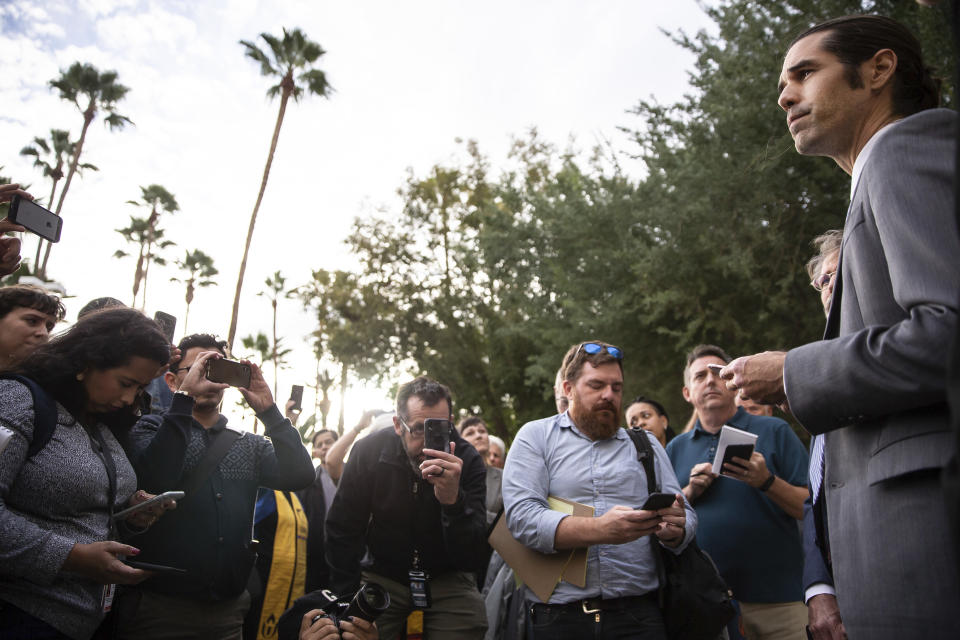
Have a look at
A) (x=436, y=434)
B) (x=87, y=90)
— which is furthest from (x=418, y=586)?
(x=87, y=90)

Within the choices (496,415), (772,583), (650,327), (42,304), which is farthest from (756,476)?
(496,415)

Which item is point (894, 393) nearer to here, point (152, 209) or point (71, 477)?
point (71, 477)

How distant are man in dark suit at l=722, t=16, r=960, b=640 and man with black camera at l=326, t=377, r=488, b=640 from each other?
8.45 feet

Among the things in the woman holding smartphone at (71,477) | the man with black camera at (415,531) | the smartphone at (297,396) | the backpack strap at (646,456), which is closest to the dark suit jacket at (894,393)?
the backpack strap at (646,456)

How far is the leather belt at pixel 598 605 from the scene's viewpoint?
10.1 feet

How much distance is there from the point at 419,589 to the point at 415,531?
363mm

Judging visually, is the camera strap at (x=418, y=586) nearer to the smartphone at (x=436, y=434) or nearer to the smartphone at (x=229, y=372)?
the smartphone at (x=436, y=434)

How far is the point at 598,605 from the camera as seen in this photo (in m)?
3.09

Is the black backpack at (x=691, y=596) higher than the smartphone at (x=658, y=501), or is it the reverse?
the smartphone at (x=658, y=501)

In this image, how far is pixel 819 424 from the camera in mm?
1417

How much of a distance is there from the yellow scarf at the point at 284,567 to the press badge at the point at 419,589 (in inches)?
56.6

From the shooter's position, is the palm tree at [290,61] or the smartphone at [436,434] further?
the palm tree at [290,61]

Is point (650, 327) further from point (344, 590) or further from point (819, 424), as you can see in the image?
A: point (819, 424)

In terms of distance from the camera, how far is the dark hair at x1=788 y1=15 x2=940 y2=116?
176 centimetres
